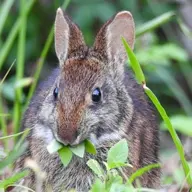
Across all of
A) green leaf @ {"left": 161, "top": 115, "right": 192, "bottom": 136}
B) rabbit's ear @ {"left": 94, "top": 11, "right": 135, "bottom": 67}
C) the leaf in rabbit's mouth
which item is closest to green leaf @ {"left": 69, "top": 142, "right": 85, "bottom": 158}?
the leaf in rabbit's mouth

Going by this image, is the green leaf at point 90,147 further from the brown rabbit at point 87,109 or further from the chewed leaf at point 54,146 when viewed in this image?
the chewed leaf at point 54,146

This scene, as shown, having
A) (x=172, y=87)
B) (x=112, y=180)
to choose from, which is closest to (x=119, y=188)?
(x=112, y=180)

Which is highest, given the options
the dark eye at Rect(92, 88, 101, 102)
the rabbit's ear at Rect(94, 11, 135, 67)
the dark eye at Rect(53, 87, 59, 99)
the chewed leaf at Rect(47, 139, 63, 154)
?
the rabbit's ear at Rect(94, 11, 135, 67)

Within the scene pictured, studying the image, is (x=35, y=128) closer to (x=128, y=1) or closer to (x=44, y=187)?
(x=44, y=187)

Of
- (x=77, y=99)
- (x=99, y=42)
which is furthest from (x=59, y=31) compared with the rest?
(x=77, y=99)

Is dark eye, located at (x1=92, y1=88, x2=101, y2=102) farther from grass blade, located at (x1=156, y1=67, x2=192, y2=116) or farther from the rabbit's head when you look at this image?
grass blade, located at (x1=156, y1=67, x2=192, y2=116)

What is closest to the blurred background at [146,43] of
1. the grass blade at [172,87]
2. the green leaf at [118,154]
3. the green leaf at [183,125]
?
the grass blade at [172,87]

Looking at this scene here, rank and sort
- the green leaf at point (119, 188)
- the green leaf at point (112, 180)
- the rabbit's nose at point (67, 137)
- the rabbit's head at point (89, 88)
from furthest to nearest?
1. the rabbit's head at point (89, 88)
2. the rabbit's nose at point (67, 137)
3. the green leaf at point (112, 180)
4. the green leaf at point (119, 188)
